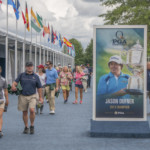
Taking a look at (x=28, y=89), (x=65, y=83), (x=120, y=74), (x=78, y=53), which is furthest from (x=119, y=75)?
(x=78, y=53)

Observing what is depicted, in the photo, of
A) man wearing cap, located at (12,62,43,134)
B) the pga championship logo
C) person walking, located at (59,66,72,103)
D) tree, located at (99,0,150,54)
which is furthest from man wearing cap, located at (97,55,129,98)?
tree, located at (99,0,150,54)

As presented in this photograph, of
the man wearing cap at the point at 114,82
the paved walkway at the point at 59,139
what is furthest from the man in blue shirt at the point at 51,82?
the man wearing cap at the point at 114,82

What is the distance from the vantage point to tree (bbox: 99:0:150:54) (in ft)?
129

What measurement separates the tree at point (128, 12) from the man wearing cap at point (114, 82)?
2859 centimetres

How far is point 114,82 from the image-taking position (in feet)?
33.7

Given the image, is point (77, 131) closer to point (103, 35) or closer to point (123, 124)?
point (123, 124)

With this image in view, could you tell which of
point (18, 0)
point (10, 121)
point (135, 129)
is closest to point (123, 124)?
point (135, 129)

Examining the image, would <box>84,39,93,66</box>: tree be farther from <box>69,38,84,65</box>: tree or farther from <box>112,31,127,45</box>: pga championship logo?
<box>112,31,127,45</box>: pga championship logo

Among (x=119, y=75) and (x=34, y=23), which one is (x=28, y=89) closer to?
(x=119, y=75)

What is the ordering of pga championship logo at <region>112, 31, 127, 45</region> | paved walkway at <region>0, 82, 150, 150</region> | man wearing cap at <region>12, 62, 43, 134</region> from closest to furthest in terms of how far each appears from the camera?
paved walkway at <region>0, 82, 150, 150</region>, man wearing cap at <region>12, 62, 43, 134</region>, pga championship logo at <region>112, 31, 127, 45</region>

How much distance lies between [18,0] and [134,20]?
17.4 metres

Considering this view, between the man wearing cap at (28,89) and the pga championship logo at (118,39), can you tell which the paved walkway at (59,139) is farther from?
the pga championship logo at (118,39)

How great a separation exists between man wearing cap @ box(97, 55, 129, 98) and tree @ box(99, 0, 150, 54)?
2859cm

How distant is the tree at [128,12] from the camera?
1549 inches
